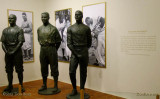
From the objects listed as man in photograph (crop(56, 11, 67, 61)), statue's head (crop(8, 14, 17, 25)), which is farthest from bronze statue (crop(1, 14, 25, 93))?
man in photograph (crop(56, 11, 67, 61))

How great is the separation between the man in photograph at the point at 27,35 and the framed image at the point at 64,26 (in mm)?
1086

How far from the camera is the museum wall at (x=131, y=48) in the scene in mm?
4559

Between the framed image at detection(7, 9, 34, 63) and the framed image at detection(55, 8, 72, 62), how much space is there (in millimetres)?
1041

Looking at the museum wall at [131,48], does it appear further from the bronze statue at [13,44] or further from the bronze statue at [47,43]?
the bronze statue at [13,44]

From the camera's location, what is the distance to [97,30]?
18.7 feet

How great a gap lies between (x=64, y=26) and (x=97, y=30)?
1.54m

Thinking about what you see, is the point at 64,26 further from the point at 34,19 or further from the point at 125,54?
the point at 125,54

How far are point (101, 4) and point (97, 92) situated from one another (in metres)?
2.56

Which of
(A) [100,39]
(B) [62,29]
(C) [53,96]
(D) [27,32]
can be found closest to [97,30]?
(A) [100,39]

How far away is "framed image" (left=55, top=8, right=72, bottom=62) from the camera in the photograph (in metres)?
6.67

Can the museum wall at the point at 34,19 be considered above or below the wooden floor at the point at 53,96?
above

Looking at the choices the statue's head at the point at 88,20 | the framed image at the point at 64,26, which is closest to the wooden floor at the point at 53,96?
the framed image at the point at 64,26

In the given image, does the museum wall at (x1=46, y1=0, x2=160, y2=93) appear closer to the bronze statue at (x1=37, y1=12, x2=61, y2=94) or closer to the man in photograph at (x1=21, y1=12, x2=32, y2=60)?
the bronze statue at (x1=37, y1=12, x2=61, y2=94)

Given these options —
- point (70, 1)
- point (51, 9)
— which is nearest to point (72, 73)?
point (70, 1)
